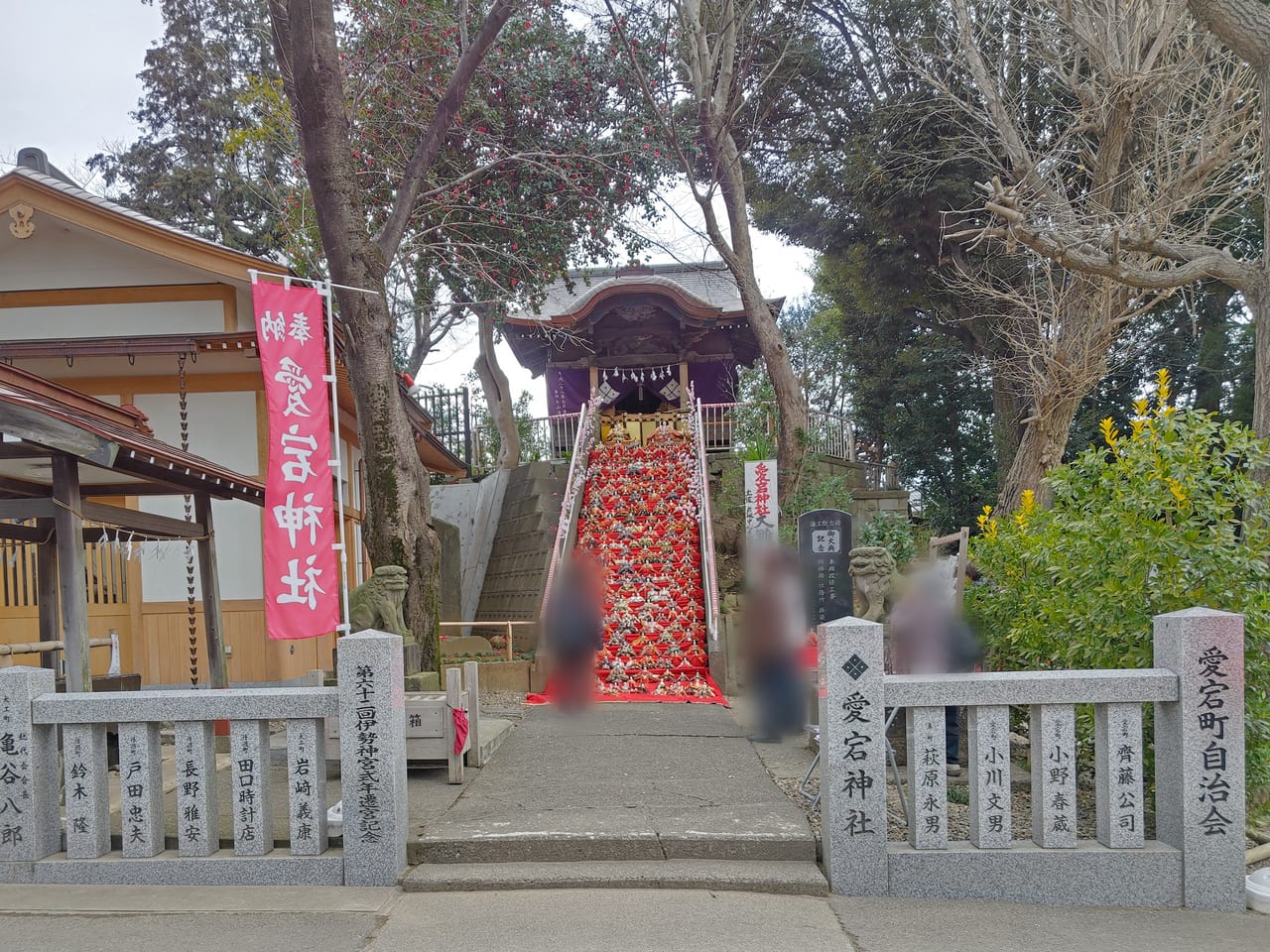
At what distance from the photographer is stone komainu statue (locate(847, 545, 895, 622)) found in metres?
6.96

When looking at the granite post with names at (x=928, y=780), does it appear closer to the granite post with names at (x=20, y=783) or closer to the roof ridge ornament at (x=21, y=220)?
the granite post with names at (x=20, y=783)

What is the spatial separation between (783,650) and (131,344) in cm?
745

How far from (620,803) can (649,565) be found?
7.72 meters

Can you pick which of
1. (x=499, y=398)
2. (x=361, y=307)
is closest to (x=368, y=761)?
(x=361, y=307)

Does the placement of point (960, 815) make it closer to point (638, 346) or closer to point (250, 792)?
point (250, 792)

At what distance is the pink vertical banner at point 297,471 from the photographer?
19.7ft

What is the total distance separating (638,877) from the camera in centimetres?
471

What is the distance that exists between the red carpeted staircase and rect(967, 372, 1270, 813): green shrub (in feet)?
16.8

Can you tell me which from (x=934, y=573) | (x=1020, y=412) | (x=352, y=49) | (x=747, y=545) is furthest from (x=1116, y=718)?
(x=1020, y=412)

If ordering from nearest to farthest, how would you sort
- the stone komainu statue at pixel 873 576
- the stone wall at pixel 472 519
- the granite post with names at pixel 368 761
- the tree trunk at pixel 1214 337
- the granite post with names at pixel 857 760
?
the granite post with names at pixel 857 760 → the granite post with names at pixel 368 761 → the stone komainu statue at pixel 873 576 → the stone wall at pixel 472 519 → the tree trunk at pixel 1214 337

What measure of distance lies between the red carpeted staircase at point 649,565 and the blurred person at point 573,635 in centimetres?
60

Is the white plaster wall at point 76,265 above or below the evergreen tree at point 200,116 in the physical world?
below

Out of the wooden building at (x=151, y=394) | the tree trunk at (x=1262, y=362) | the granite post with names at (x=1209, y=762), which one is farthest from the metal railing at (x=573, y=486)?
the tree trunk at (x=1262, y=362)

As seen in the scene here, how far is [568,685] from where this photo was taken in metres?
9.27
